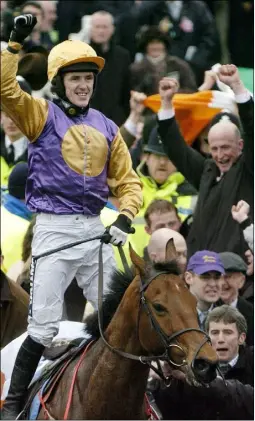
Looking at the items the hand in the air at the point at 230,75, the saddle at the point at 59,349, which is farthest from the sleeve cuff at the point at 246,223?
the saddle at the point at 59,349

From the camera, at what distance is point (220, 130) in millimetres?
10992

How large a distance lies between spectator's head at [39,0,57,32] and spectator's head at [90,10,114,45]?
4.65 feet

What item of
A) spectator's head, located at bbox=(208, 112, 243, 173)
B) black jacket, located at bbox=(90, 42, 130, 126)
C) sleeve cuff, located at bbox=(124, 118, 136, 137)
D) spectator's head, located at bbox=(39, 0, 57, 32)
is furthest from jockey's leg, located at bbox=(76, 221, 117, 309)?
spectator's head, located at bbox=(39, 0, 57, 32)

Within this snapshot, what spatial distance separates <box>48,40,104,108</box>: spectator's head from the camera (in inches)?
336

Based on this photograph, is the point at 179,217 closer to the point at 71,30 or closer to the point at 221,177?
the point at 221,177

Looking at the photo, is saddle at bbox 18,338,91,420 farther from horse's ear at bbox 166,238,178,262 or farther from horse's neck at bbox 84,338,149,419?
horse's ear at bbox 166,238,178,262

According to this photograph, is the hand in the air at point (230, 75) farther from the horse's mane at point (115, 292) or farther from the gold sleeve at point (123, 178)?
the horse's mane at point (115, 292)

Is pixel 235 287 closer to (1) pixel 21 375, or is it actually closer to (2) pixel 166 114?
(2) pixel 166 114

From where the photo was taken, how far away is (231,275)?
10.5 meters

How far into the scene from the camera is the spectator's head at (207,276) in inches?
406

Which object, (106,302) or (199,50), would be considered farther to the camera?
(199,50)

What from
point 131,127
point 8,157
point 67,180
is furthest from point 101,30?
point 67,180

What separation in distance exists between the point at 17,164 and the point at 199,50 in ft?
11.2

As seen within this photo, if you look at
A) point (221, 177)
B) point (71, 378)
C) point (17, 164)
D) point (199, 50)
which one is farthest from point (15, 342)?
point (199, 50)
